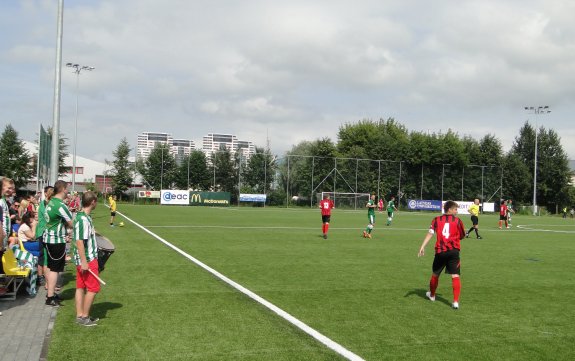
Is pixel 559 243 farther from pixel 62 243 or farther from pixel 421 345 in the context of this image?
pixel 62 243

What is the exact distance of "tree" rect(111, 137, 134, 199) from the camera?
71625 mm

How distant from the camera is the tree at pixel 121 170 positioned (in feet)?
235

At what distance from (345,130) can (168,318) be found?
259 ft

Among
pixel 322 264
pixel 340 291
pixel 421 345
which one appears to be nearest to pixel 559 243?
pixel 322 264

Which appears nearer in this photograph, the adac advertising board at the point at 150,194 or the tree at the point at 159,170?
the adac advertising board at the point at 150,194

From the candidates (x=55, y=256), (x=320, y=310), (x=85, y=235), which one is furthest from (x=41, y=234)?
(x=320, y=310)

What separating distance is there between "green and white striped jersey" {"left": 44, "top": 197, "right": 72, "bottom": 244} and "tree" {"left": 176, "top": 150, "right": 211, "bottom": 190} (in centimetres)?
6144

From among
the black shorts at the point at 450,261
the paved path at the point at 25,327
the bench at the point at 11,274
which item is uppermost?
the black shorts at the point at 450,261

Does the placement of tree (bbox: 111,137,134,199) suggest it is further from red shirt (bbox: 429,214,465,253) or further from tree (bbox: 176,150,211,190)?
red shirt (bbox: 429,214,465,253)

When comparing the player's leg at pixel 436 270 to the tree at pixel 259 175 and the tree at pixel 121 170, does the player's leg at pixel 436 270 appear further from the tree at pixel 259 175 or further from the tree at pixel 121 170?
the tree at pixel 121 170

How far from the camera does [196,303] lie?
8234mm

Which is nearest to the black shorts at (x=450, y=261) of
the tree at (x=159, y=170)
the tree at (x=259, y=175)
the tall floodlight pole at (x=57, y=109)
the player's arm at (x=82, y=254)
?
the player's arm at (x=82, y=254)

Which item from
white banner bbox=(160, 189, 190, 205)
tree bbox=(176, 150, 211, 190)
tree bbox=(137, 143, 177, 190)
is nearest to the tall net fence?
tree bbox=(176, 150, 211, 190)

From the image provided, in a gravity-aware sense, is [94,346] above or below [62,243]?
below
